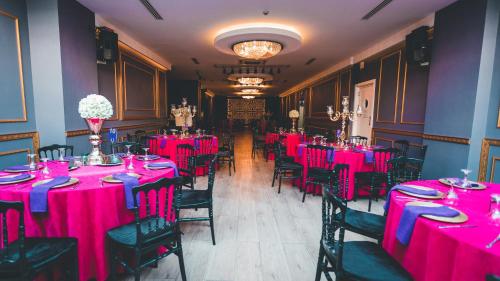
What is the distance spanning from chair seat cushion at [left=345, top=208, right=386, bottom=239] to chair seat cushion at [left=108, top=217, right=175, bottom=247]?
1.45 metres

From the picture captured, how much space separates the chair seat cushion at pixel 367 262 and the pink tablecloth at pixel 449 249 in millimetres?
73

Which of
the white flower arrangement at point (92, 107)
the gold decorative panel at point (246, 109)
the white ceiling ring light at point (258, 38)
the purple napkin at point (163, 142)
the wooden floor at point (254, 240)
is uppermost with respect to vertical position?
the white ceiling ring light at point (258, 38)

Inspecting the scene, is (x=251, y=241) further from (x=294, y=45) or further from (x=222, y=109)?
(x=222, y=109)

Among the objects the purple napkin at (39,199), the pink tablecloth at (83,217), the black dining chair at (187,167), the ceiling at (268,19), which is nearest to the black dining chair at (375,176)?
the ceiling at (268,19)

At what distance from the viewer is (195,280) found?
6.80 feet

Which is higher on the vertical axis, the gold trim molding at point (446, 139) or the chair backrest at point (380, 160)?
the gold trim molding at point (446, 139)

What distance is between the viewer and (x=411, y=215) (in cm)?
147

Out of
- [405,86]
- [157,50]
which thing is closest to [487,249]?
[405,86]

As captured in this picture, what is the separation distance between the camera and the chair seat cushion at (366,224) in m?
1.93

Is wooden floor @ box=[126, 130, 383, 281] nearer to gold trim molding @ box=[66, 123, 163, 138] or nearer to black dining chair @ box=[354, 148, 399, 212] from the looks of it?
black dining chair @ box=[354, 148, 399, 212]

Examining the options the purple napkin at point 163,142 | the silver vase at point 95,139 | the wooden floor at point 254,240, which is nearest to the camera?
the wooden floor at point 254,240

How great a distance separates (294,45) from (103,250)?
4.90 metres

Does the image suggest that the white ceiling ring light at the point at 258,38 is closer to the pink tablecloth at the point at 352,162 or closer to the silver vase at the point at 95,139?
the pink tablecloth at the point at 352,162

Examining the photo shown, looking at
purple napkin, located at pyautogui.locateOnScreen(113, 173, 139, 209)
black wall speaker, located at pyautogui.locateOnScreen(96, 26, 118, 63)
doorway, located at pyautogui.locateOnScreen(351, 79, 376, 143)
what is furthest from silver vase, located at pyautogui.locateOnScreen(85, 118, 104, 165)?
doorway, located at pyautogui.locateOnScreen(351, 79, 376, 143)
